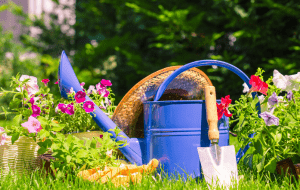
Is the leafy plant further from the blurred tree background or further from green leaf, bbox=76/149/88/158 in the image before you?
the blurred tree background

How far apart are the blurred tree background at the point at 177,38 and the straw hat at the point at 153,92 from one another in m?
2.44

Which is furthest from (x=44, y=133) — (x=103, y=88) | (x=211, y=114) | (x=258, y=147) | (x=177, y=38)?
(x=177, y=38)

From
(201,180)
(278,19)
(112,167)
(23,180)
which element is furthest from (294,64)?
(23,180)

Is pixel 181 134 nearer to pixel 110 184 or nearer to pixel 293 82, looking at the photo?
pixel 110 184

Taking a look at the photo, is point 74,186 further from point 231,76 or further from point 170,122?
point 231,76

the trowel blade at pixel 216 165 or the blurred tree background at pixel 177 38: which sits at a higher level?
the blurred tree background at pixel 177 38

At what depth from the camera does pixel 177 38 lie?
450cm

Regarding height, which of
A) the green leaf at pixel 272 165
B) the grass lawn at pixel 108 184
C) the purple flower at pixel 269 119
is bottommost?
the grass lawn at pixel 108 184

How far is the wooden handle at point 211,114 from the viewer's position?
50.1 inches

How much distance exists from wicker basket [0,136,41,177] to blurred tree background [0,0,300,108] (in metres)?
2.97

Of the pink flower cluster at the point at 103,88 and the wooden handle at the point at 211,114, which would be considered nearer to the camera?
the wooden handle at the point at 211,114

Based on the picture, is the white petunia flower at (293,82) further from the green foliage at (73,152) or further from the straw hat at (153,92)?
the green foliage at (73,152)

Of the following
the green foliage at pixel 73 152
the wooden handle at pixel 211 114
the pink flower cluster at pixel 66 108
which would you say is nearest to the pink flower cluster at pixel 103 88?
the pink flower cluster at pixel 66 108

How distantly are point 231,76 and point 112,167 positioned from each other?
10.4ft
